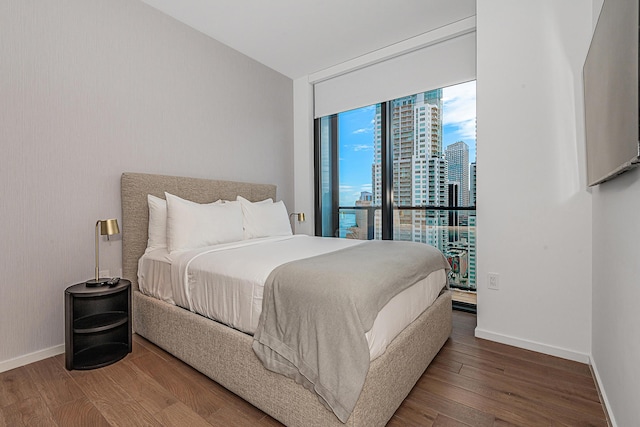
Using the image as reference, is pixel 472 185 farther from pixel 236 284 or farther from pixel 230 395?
pixel 230 395

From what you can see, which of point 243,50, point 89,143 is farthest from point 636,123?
point 243,50

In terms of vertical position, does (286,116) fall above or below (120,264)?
above

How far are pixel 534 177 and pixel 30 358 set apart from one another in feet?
12.1

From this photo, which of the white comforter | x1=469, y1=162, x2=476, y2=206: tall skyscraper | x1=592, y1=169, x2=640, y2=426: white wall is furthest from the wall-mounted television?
x1=469, y1=162, x2=476, y2=206: tall skyscraper

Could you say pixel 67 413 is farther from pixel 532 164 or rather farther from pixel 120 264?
pixel 532 164

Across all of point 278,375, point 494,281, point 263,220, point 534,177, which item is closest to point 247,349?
point 278,375

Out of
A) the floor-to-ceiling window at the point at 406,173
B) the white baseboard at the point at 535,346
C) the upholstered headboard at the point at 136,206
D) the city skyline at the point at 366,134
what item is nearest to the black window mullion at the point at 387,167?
the floor-to-ceiling window at the point at 406,173

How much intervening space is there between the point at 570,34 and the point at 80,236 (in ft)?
12.2

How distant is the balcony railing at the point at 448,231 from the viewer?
3.14 meters

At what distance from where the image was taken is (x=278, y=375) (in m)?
1.41

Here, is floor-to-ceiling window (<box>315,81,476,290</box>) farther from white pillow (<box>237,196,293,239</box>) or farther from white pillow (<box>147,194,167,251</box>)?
white pillow (<box>147,194,167,251</box>)

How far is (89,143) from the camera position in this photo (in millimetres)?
2287

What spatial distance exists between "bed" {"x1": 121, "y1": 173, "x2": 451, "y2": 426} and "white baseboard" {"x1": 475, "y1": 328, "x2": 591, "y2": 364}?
0.35 meters

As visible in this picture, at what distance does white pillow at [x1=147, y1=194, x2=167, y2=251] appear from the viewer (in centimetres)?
245
